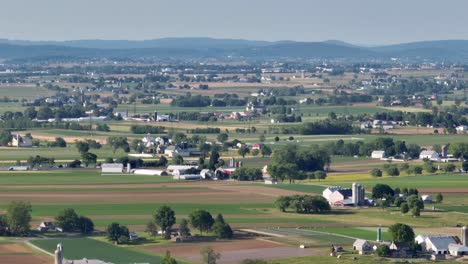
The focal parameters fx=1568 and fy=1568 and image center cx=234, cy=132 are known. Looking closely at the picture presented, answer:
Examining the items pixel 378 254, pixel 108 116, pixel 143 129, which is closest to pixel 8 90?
pixel 108 116

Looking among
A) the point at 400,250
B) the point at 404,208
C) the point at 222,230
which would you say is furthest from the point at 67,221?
the point at 404,208

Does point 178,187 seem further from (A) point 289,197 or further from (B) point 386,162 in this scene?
(B) point 386,162

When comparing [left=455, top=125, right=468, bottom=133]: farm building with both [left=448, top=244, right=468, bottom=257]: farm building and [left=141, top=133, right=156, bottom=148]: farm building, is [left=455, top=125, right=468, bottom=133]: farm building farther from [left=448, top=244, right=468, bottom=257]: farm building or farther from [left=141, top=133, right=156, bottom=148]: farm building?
[left=448, top=244, right=468, bottom=257]: farm building

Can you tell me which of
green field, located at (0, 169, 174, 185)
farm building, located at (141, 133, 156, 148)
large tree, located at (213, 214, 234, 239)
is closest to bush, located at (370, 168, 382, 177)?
green field, located at (0, 169, 174, 185)

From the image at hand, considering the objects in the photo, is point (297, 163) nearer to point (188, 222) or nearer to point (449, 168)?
point (449, 168)

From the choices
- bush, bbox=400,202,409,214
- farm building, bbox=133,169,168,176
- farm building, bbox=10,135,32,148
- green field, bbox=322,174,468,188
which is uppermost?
bush, bbox=400,202,409,214
